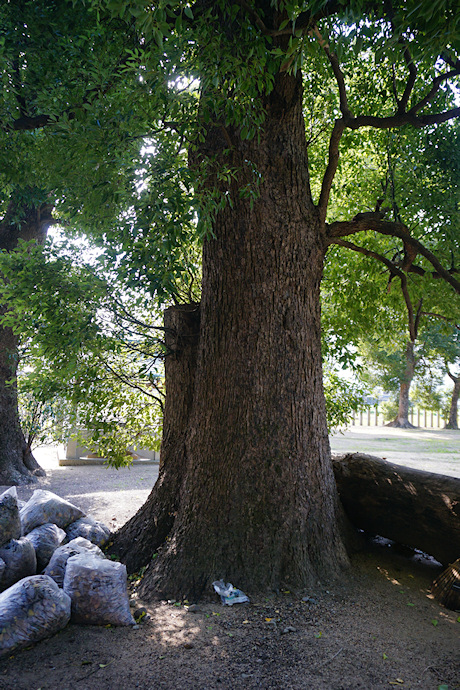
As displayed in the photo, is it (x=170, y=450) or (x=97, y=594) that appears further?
(x=170, y=450)

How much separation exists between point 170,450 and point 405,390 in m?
26.7

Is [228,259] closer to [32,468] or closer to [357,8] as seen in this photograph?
[357,8]

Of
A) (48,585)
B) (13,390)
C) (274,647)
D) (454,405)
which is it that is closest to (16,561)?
(48,585)

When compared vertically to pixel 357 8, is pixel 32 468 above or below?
below

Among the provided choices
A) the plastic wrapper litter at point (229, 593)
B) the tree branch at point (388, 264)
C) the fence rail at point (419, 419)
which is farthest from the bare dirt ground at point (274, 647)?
the fence rail at point (419, 419)

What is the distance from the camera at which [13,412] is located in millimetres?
9430

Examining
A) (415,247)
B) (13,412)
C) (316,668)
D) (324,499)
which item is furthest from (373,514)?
(13,412)

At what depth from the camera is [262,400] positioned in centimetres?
405

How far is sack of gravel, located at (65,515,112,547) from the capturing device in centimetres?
473

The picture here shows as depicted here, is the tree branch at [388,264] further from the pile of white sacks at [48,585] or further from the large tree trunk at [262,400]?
the pile of white sacks at [48,585]

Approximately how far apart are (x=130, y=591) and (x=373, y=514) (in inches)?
88.2

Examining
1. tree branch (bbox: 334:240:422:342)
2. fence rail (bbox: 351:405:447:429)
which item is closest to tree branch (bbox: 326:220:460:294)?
tree branch (bbox: 334:240:422:342)

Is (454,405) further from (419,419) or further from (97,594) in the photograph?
(97,594)

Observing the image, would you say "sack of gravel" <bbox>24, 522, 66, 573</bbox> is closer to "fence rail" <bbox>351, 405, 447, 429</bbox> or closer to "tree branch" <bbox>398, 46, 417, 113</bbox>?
"tree branch" <bbox>398, 46, 417, 113</bbox>
